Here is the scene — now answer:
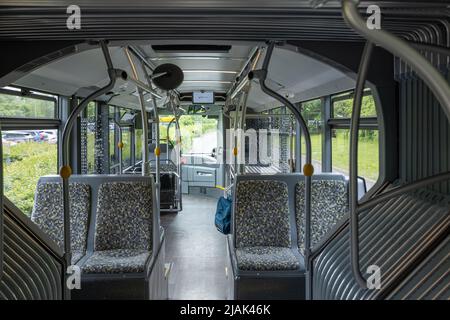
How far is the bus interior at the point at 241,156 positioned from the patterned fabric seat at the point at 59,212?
0.04ft

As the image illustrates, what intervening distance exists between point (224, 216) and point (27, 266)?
3057 millimetres

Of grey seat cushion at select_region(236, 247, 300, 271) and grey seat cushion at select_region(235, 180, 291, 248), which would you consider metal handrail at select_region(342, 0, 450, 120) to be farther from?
grey seat cushion at select_region(235, 180, 291, 248)

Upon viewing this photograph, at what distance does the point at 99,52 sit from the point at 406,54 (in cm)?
323

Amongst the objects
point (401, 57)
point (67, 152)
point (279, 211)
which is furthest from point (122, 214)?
point (401, 57)

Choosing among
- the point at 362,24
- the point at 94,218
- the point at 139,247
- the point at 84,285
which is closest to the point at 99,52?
the point at 94,218

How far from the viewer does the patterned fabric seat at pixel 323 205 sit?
341 cm

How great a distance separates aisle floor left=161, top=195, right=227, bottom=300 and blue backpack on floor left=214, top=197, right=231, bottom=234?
0.41m

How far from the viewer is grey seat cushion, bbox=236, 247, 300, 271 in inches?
116

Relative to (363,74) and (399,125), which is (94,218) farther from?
(363,74)

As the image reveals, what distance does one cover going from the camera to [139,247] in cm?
337

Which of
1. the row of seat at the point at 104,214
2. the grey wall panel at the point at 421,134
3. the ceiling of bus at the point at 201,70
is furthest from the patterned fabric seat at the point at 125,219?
the grey wall panel at the point at 421,134

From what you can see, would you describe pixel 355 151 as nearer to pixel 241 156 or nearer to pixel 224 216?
pixel 241 156

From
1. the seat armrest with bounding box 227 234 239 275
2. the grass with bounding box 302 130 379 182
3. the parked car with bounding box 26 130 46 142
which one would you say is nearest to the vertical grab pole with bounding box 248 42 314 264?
the grass with bounding box 302 130 379 182

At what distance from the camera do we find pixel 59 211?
3.40 metres
